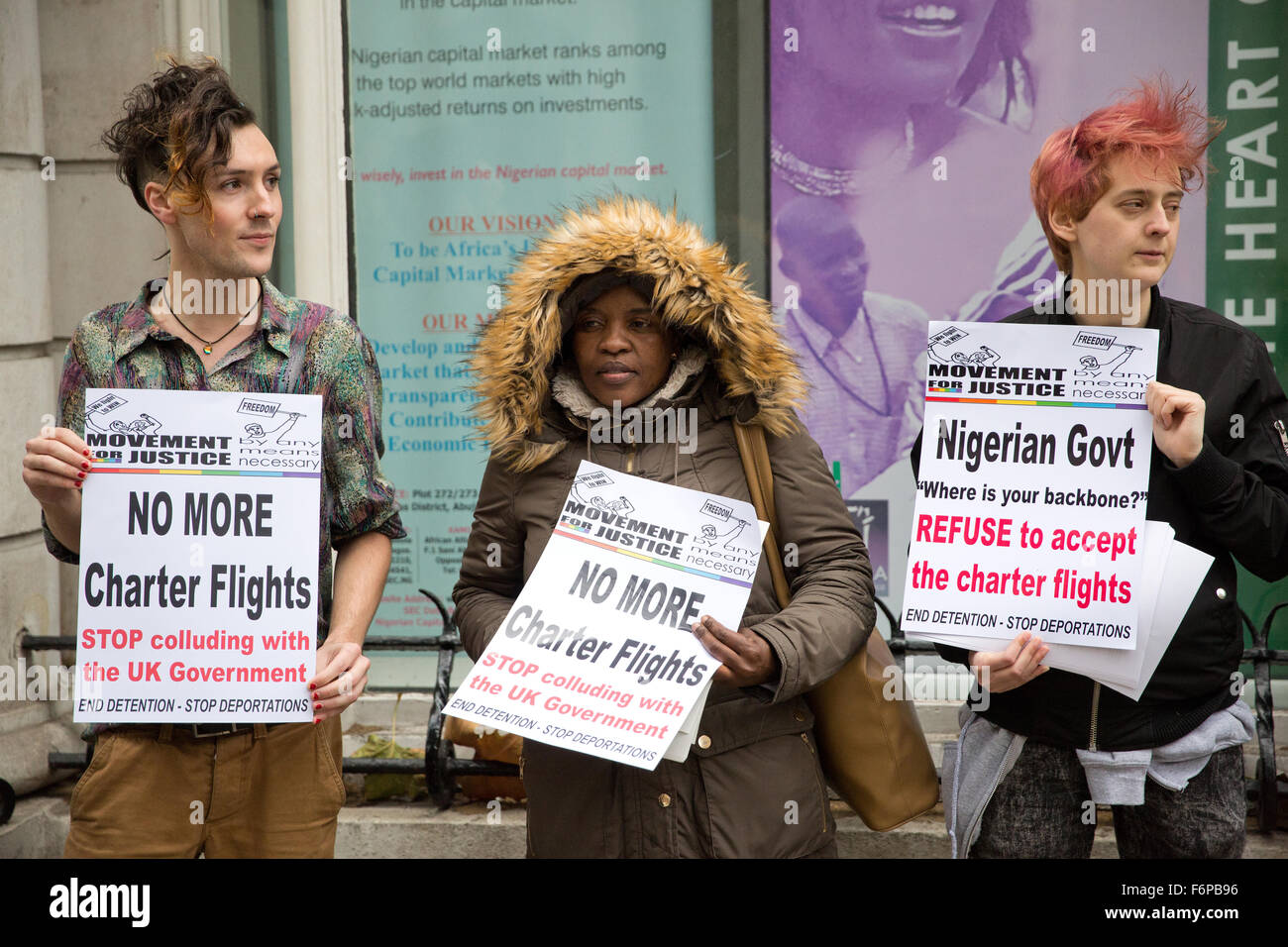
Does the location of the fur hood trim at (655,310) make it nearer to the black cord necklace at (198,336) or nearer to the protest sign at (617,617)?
the protest sign at (617,617)

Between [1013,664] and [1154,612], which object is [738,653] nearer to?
[1013,664]

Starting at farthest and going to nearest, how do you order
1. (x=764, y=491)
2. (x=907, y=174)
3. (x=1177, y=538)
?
(x=907, y=174) → (x=764, y=491) → (x=1177, y=538)

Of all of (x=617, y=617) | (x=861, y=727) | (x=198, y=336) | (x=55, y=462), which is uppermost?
(x=198, y=336)

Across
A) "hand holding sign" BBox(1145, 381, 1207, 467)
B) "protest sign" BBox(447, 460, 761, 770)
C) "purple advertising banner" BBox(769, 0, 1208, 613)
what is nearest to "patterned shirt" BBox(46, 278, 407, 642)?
"protest sign" BBox(447, 460, 761, 770)

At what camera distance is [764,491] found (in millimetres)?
2926

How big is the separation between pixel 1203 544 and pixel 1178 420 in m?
0.32

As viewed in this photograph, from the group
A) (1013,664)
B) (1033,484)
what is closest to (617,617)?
(1013,664)

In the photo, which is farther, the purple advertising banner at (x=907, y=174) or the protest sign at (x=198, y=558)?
the purple advertising banner at (x=907, y=174)

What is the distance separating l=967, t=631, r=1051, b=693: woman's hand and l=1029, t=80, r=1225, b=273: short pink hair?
0.93 meters

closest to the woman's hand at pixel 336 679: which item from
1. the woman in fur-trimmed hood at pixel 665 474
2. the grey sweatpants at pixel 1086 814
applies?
the woman in fur-trimmed hood at pixel 665 474

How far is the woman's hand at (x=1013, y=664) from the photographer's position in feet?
8.90

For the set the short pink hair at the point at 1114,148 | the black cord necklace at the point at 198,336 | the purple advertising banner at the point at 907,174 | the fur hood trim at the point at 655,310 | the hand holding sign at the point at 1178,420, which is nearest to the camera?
the hand holding sign at the point at 1178,420

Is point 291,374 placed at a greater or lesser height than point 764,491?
greater

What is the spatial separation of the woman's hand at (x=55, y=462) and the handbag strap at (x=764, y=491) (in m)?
1.46
